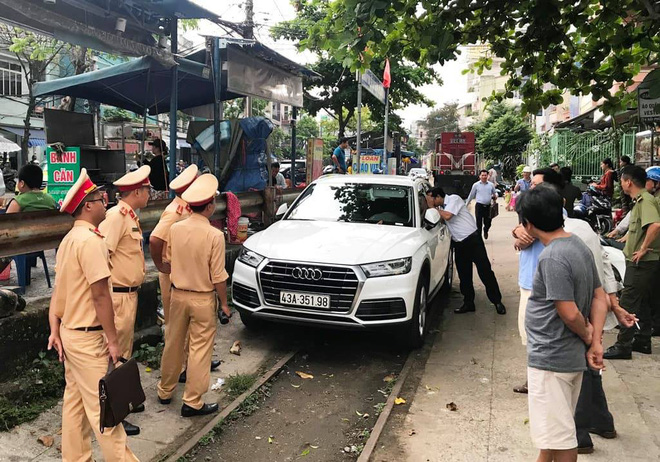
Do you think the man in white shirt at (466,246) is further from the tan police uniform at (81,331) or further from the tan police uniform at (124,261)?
the tan police uniform at (81,331)

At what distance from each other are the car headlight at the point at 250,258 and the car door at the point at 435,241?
191 cm

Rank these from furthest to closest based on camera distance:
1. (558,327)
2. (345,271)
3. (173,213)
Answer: (345,271) → (173,213) → (558,327)

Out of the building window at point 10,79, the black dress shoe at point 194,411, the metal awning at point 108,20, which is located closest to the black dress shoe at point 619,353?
the black dress shoe at point 194,411

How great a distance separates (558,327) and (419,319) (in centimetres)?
297

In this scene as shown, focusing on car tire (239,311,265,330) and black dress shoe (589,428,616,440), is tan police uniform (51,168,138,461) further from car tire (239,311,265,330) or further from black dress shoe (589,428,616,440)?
black dress shoe (589,428,616,440)

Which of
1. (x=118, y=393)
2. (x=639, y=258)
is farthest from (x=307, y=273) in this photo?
(x=639, y=258)

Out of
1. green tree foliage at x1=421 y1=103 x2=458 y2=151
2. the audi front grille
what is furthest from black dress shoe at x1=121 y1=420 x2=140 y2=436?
green tree foliage at x1=421 y1=103 x2=458 y2=151

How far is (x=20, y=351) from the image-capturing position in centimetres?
414

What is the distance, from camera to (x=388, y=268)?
17.2 feet

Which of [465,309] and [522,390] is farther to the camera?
[465,309]

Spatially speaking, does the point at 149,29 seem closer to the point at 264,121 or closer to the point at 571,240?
the point at 264,121

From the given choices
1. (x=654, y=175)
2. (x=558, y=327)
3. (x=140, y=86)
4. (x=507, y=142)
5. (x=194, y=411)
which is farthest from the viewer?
(x=507, y=142)

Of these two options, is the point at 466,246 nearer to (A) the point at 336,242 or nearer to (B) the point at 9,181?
(A) the point at 336,242

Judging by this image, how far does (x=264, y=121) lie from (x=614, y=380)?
649cm
